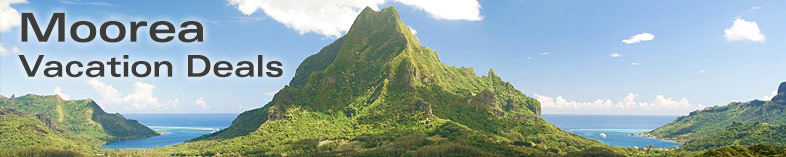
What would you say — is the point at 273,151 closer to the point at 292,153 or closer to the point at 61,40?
the point at 292,153

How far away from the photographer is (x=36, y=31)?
57.8 metres

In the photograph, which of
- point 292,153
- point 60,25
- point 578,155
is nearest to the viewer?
point 60,25

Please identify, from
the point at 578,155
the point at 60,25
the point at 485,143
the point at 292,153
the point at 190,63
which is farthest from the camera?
the point at 292,153

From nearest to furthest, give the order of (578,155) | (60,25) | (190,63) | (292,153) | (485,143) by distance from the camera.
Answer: (60,25) < (190,63) < (578,155) < (485,143) < (292,153)

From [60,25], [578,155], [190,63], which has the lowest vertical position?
[578,155]

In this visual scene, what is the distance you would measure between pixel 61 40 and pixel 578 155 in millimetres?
155568

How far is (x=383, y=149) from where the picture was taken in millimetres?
184000

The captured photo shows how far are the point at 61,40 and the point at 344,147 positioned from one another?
14813 centimetres

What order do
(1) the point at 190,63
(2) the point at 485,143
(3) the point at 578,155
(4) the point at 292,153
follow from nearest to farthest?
(1) the point at 190,63 < (3) the point at 578,155 < (2) the point at 485,143 < (4) the point at 292,153

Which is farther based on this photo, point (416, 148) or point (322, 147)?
point (322, 147)

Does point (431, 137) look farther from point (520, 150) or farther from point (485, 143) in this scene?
point (520, 150)

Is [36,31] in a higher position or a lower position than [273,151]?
higher

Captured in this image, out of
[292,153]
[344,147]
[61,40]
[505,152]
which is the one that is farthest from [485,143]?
[61,40]

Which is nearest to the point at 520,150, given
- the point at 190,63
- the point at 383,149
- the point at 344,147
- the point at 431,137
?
the point at 431,137
